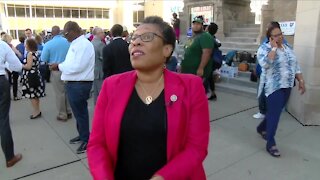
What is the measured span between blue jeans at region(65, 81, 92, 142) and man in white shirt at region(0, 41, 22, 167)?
2.59ft

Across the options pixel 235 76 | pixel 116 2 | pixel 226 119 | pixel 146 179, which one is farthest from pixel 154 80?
pixel 116 2

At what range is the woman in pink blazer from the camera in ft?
5.33

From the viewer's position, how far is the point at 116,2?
44.3 metres

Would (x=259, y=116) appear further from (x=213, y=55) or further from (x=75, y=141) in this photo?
(x=75, y=141)

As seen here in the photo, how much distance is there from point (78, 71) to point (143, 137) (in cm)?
274

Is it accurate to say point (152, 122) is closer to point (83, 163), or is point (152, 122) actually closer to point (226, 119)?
point (83, 163)

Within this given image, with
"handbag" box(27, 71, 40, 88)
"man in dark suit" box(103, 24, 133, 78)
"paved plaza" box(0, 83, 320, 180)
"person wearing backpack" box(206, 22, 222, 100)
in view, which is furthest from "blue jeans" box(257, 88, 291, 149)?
"handbag" box(27, 71, 40, 88)

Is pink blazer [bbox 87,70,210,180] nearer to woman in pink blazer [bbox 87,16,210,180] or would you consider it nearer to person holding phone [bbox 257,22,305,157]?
woman in pink blazer [bbox 87,16,210,180]

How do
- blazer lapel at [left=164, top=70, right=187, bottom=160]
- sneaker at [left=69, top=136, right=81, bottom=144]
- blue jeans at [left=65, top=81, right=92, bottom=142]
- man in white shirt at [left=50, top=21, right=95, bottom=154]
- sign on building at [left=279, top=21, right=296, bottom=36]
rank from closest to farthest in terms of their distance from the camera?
1. blazer lapel at [left=164, top=70, right=187, bottom=160]
2. man in white shirt at [left=50, top=21, right=95, bottom=154]
3. blue jeans at [left=65, top=81, right=92, bottom=142]
4. sneaker at [left=69, top=136, right=81, bottom=144]
5. sign on building at [left=279, top=21, right=296, bottom=36]

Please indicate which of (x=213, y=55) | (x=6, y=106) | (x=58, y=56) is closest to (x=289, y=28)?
(x=213, y=55)

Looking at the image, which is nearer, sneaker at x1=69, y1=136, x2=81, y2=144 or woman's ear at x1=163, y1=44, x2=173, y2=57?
woman's ear at x1=163, y1=44, x2=173, y2=57

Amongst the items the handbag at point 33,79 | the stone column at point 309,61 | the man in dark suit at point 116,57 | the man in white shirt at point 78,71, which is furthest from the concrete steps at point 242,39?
the man in white shirt at point 78,71

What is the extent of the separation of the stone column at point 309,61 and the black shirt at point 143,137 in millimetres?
4225

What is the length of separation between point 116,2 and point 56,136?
41.8m
